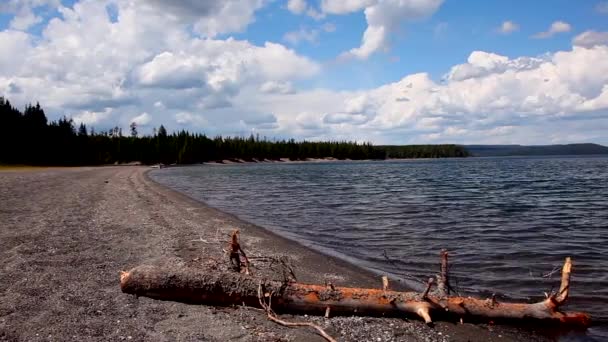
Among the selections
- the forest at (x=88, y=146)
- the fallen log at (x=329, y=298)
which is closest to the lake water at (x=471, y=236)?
the fallen log at (x=329, y=298)

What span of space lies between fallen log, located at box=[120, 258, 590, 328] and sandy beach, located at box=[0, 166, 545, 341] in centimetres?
21

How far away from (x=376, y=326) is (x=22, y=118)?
4675 inches

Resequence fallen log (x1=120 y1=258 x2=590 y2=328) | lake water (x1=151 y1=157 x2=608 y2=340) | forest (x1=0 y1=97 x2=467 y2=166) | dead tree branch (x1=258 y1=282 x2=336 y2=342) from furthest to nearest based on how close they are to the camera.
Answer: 1. forest (x1=0 y1=97 x2=467 y2=166)
2. lake water (x1=151 y1=157 x2=608 y2=340)
3. fallen log (x1=120 y1=258 x2=590 y2=328)
4. dead tree branch (x1=258 y1=282 x2=336 y2=342)

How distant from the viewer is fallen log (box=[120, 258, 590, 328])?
8.17 m

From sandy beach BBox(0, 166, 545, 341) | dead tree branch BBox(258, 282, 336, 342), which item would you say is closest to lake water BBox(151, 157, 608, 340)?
sandy beach BBox(0, 166, 545, 341)

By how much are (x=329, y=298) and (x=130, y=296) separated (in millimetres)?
3839

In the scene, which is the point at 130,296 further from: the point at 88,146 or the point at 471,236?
the point at 88,146

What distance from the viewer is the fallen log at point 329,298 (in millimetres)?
8172

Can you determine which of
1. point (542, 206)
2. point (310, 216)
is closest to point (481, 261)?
point (310, 216)

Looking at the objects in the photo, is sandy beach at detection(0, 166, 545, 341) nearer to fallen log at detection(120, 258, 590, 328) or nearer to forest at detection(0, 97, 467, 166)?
fallen log at detection(120, 258, 590, 328)

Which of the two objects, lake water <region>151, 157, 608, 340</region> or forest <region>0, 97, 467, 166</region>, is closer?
lake water <region>151, 157, 608, 340</region>

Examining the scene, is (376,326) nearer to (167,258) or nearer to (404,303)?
(404,303)

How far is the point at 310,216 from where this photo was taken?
2409cm

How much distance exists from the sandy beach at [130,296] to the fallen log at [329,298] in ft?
0.69
